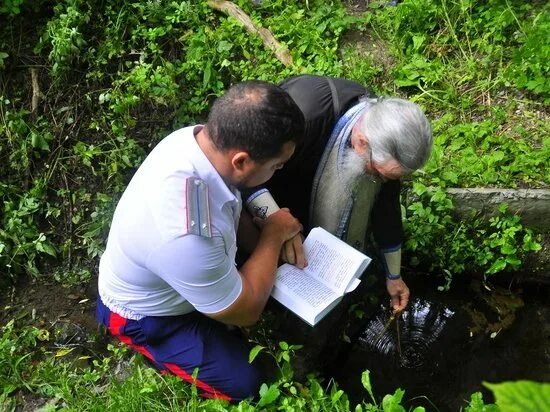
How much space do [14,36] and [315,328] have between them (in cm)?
321

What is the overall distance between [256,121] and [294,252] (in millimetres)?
802

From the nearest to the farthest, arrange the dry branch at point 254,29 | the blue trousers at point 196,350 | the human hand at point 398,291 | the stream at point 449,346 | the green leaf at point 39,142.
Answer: the blue trousers at point 196,350, the human hand at point 398,291, the stream at point 449,346, the green leaf at point 39,142, the dry branch at point 254,29

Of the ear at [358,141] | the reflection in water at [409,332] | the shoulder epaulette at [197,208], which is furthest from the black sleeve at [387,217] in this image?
the shoulder epaulette at [197,208]

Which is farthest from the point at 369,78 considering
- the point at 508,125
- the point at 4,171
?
the point at 4,171

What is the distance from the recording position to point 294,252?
8.25ft

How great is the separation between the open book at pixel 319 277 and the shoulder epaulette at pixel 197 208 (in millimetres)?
597

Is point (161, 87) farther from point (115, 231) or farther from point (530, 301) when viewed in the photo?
point (530, 301)

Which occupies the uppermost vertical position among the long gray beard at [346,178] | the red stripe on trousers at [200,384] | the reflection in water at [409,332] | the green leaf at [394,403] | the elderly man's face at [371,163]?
the elderly man's face at [371,163]

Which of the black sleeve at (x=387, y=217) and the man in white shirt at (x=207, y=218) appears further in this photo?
the black sleeve at (x=387, y=217)

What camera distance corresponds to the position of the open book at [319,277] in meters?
2.37

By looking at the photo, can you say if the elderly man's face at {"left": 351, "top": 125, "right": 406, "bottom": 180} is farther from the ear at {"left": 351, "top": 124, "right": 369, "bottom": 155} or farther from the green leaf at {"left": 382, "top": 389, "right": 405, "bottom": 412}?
the green leaf at {"left": 382, "top": 389, "right": 405, "bottom": 412}

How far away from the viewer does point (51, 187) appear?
3975mm

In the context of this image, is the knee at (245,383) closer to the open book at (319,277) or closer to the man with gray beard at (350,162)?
the open book at (319,277)

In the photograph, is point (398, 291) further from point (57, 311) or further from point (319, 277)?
point (57, 311)
